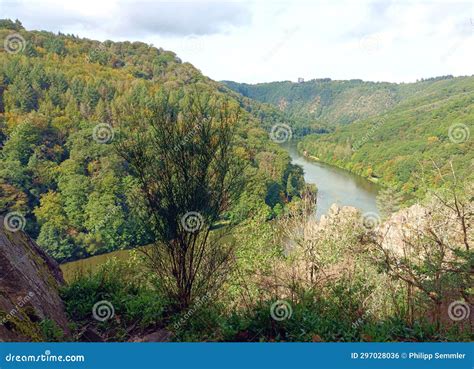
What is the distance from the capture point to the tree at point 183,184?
3941mm

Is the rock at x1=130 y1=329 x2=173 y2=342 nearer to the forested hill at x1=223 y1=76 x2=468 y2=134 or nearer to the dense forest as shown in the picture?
the dense forest

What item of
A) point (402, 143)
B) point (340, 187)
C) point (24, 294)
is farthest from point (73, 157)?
point (402, 143)

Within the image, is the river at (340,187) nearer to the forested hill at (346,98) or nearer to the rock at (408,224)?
the rock at (408,224)

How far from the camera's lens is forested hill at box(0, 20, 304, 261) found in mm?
23891

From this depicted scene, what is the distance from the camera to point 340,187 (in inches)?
1756

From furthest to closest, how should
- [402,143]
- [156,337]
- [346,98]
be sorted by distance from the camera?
[346,98], [402,143], [156,337]

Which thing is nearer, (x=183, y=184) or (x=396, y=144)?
(x=183, y=184)


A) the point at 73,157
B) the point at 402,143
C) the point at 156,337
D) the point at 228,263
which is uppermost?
the point at 402,143

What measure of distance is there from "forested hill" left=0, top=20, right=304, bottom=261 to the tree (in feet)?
1.84

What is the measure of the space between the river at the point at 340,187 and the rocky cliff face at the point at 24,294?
26.3m

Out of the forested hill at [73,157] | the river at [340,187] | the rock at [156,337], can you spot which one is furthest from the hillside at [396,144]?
the rock at [156,337]

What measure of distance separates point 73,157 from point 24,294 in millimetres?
31027

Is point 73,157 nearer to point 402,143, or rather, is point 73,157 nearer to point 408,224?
point 408,224

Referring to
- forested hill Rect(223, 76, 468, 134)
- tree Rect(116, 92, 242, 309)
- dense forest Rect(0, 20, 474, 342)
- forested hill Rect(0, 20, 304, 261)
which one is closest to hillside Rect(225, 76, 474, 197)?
dense forest Rect(0, 20, 474, 342)
